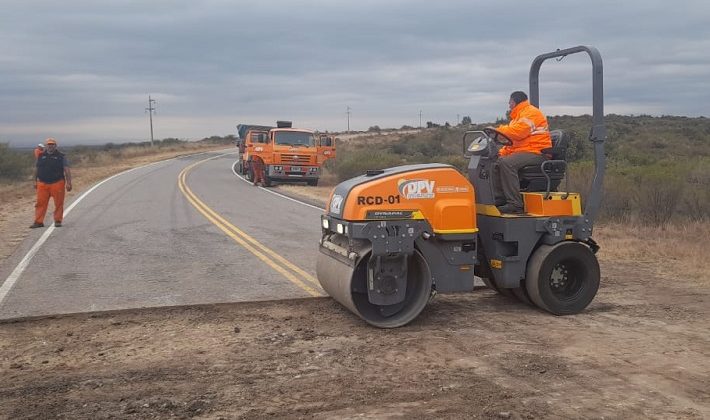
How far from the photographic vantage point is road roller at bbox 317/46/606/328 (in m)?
6.20

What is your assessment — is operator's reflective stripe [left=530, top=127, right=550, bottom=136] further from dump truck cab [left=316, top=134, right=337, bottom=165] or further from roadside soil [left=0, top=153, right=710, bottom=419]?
dump truck cab [left=316, top=134, right=337, bottom=165]

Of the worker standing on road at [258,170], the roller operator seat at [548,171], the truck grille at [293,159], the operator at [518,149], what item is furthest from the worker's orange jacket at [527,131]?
the worker standing on road at [258,170]

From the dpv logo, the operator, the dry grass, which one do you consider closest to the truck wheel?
the operator

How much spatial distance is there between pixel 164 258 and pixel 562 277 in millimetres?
5956

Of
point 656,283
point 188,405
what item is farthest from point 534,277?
point 188,405

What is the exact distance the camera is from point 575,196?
695 cm

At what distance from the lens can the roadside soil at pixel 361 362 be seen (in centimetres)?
441

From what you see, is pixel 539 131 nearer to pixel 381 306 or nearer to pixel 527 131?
pixel 527 131

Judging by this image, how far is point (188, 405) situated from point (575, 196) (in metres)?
4.54

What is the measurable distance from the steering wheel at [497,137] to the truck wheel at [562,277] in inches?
45.7

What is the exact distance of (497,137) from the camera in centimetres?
696

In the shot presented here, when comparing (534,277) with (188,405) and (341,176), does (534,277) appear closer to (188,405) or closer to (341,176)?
(188,405)

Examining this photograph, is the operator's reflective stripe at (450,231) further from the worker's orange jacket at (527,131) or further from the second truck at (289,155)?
the second truck at (289,155)

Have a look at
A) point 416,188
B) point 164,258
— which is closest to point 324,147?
point 164,258
